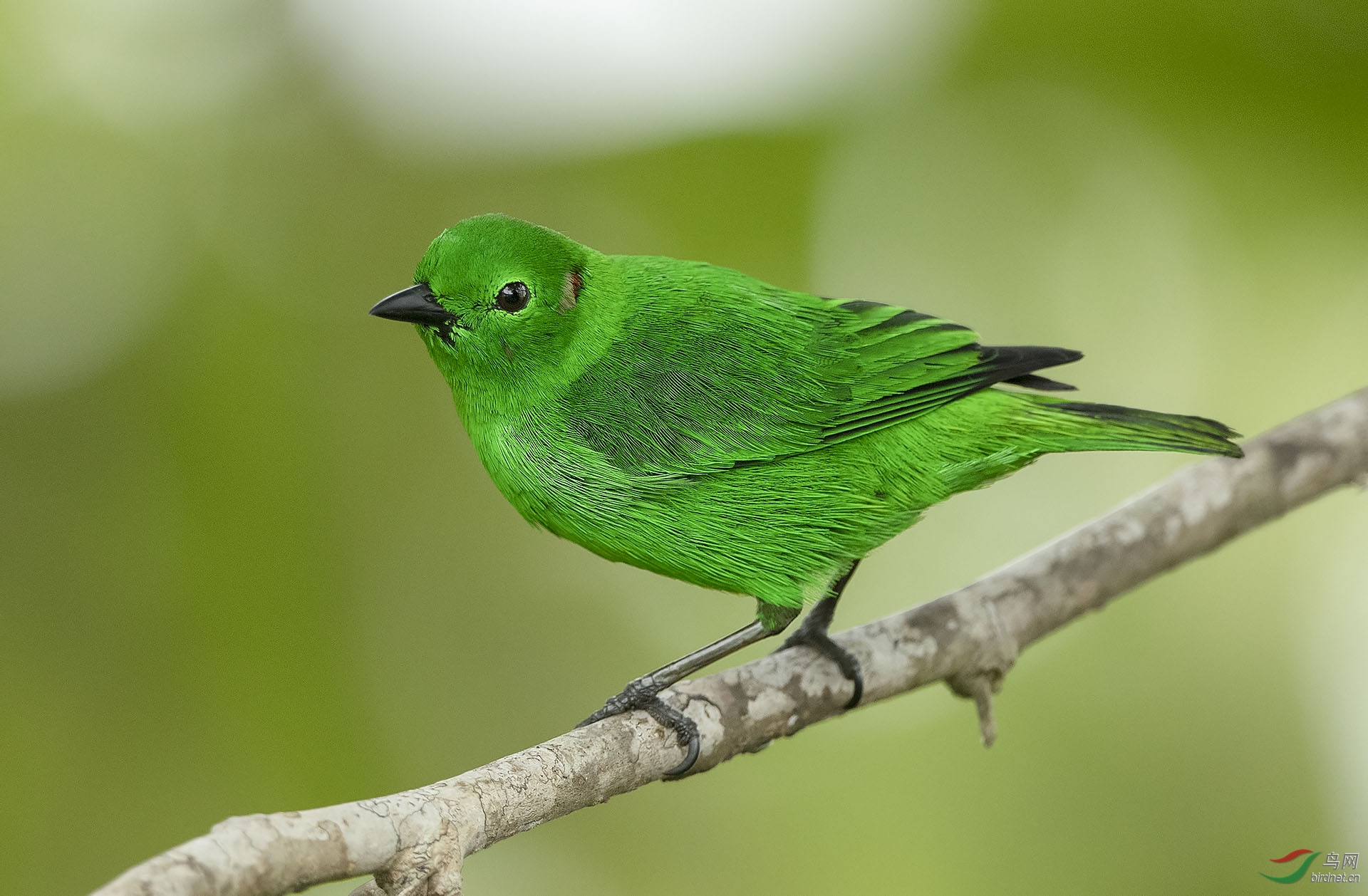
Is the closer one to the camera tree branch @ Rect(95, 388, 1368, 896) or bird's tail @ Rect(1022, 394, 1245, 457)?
tree branch @ Rect(95, 388, 1368, 896)

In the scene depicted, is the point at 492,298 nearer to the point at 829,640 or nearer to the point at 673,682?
the point at 673,682

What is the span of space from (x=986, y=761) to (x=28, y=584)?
15.0 ft

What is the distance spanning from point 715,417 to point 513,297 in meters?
0.63

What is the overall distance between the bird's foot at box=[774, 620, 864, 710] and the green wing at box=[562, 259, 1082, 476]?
64 cm

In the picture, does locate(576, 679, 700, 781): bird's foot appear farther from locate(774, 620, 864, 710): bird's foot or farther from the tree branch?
locate(774, 620, 864, 710): bird's foot

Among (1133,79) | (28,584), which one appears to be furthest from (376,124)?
(1133,79)

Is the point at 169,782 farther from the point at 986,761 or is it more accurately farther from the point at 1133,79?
the point at 1133,79

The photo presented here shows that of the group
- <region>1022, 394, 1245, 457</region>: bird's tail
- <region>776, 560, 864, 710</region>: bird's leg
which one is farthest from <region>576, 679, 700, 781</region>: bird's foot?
<region>1022, 394, 1245, 457</region>: bird's tail

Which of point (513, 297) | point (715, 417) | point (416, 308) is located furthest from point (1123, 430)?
point (416, 308)

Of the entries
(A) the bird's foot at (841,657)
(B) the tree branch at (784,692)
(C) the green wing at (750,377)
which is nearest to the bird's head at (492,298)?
(C) the green wing at (750,377)

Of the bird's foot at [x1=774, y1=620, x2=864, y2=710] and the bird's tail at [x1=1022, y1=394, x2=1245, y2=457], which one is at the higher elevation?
the bird's tail at [x1=1022, y1=394, x2=1245, y2=457]

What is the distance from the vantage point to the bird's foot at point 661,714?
8.88 ft

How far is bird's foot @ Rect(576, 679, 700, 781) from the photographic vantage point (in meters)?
Answer: 2.71

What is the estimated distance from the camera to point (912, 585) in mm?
5473
